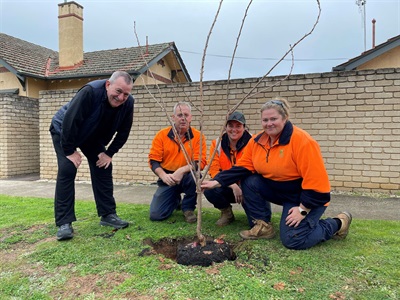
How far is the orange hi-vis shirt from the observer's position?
2.65 metres

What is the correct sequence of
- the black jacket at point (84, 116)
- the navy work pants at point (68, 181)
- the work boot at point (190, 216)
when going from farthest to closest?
the work boot at point (190, 216) < the navy work pants at point (68, 181) < the black jacket at point (84, 116)

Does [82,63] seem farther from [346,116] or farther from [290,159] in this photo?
[290,159]

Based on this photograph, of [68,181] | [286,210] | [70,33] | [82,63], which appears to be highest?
[70,33]

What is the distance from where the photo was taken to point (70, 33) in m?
11.6

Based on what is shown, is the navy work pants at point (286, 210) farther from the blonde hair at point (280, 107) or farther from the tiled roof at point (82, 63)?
the tiled roof at point (82, 63)

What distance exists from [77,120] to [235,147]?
1717 millimetres

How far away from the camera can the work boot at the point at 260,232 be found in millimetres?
3129

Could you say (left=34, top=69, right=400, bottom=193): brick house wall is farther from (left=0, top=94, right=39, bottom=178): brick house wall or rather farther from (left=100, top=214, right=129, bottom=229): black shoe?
(left=0, top=94, right=39, bottom=178): brick house wall

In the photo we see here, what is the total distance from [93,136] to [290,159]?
85.2 inches

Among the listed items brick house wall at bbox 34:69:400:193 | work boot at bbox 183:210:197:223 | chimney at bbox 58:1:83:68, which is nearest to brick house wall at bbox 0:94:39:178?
chimney at bbox 58:1:83:68

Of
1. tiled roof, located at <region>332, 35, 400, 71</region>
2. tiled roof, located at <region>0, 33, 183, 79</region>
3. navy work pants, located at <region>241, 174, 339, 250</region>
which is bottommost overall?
navy work pants, located at <region>241, 174, 339, 250</region>

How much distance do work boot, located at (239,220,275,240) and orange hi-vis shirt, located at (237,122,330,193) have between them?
51 cm

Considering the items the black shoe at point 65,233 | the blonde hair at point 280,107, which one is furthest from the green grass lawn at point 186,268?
the blonde hair at point 280,107

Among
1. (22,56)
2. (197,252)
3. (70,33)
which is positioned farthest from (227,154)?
(22,56)
